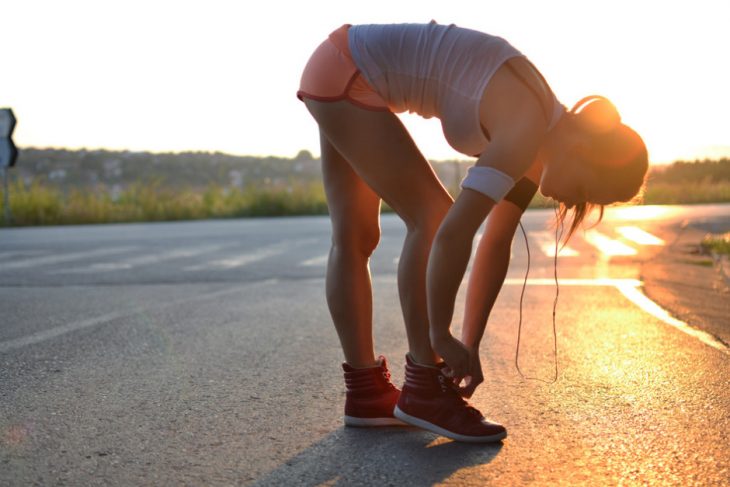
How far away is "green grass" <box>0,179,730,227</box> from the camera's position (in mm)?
25469

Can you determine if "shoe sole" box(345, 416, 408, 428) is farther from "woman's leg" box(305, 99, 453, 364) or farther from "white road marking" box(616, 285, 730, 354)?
"white road marking" box(616, 285, 730, 354)

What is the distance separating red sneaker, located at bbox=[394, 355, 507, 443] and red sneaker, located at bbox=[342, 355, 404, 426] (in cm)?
18

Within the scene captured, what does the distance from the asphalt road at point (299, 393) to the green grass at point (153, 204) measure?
17.3 metres

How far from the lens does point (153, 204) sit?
28203mm

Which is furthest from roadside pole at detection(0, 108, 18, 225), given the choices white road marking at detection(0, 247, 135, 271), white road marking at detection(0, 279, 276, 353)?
white road marking at detection(0, 279, 276, 353)

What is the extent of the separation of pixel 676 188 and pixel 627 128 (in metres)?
34.6

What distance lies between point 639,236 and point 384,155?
12812 mm

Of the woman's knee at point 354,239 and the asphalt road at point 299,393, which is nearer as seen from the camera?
the asphalt road at point 299,393

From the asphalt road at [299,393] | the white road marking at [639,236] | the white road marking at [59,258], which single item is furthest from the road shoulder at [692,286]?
the white road marking at [59,258]

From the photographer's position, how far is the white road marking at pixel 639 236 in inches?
547

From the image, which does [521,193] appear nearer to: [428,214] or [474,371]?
[428,214]

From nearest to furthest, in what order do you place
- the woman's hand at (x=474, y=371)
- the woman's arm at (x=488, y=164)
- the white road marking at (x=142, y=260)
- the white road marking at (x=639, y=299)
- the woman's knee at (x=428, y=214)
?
the woman's arm at (x=488, y=164) < the woman's hand at (x=474, y=371) < the woman's knee at (x=428, y=214) < the white road marking at (x=639, y=299) < the white road marking at (x=142, y=260)

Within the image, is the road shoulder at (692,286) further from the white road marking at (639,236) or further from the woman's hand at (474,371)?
the woman's hand at (474,371)

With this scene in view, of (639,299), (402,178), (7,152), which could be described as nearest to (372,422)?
(402,178)
